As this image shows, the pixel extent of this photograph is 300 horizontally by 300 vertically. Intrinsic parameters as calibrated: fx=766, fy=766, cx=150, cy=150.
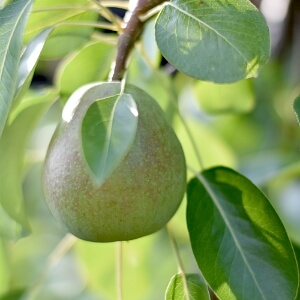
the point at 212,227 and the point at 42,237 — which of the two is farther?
the point at 42,237

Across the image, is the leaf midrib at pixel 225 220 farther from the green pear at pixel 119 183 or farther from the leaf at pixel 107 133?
the leaf at pixel 107 133

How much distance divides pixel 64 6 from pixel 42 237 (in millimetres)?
1296

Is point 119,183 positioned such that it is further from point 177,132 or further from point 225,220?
point 177,132

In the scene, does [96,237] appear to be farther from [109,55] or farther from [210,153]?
[210,153]

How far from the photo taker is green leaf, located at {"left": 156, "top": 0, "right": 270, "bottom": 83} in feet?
2.32

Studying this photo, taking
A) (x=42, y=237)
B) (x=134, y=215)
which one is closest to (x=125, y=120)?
(x=134, y=215)

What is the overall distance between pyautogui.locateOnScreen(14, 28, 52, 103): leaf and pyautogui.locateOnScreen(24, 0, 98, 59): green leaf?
0.05 metres

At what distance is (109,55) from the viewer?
44.3 inches

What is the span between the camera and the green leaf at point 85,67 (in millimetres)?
1062

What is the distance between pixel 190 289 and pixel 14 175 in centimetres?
24

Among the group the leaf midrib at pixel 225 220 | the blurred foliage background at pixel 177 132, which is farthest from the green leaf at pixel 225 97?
the leaf midrib at pixel 225 220

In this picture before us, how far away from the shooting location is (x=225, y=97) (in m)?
1.19

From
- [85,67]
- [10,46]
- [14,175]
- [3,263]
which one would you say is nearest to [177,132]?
[85,67]

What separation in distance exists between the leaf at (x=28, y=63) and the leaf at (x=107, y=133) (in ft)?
0.36
